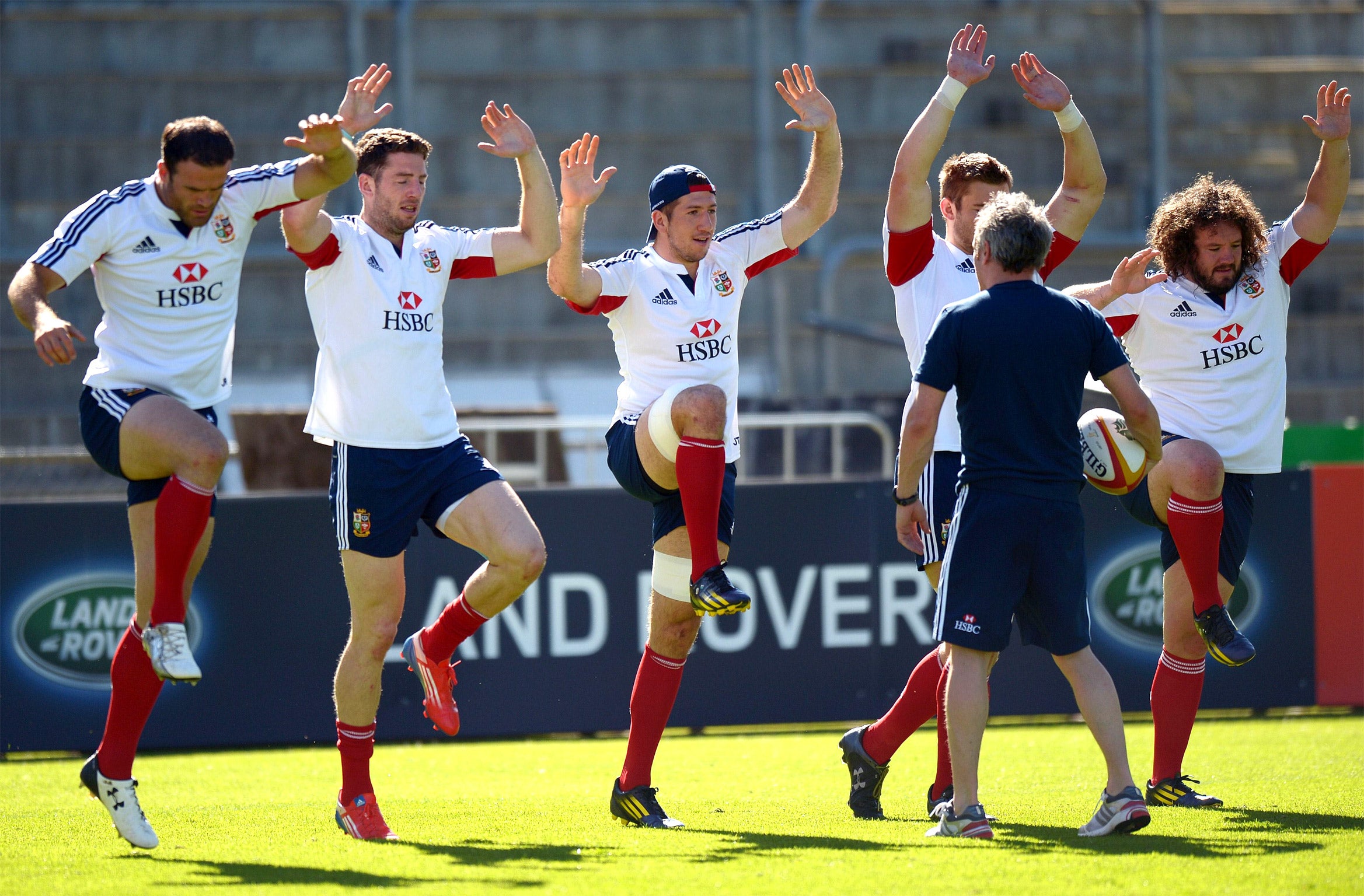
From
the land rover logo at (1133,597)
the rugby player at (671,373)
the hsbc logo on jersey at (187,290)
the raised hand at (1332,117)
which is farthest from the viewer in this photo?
the land rover logo at (1133,597)

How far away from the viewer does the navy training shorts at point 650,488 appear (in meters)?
5.71

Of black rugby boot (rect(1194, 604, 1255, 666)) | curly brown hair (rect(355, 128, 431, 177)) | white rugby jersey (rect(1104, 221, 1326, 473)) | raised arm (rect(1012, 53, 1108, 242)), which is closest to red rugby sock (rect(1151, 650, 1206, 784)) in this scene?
black rugby boot (rect(1194, 604, 1255, 666))

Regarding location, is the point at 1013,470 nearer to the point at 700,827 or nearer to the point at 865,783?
the point at 865,783

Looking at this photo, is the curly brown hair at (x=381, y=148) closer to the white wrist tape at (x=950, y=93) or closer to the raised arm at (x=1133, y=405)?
the white wrist tape at (x=950, y=93)

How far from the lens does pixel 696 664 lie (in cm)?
894

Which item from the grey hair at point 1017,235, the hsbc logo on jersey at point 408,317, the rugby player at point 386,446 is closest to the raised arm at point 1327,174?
the grey hair at point 1017,235

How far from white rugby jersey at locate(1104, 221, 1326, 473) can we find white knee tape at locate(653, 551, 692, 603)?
1945 mm

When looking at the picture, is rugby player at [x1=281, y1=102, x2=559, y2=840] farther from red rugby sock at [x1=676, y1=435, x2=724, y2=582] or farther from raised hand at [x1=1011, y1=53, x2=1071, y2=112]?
raised hand at [x1=1011, y1=53, x2=1071, y2=112]

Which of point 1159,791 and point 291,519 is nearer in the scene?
point 1159,791

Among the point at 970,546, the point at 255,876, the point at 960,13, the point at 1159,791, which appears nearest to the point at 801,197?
the point at 970,546

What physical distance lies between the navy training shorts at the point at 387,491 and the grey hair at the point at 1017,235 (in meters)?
2.04

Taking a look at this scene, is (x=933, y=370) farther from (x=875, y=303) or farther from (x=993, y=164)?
(x=875, y=303)

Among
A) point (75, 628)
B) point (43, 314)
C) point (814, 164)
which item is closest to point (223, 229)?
point (43, 314)

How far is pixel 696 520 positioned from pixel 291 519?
13.2 feet
